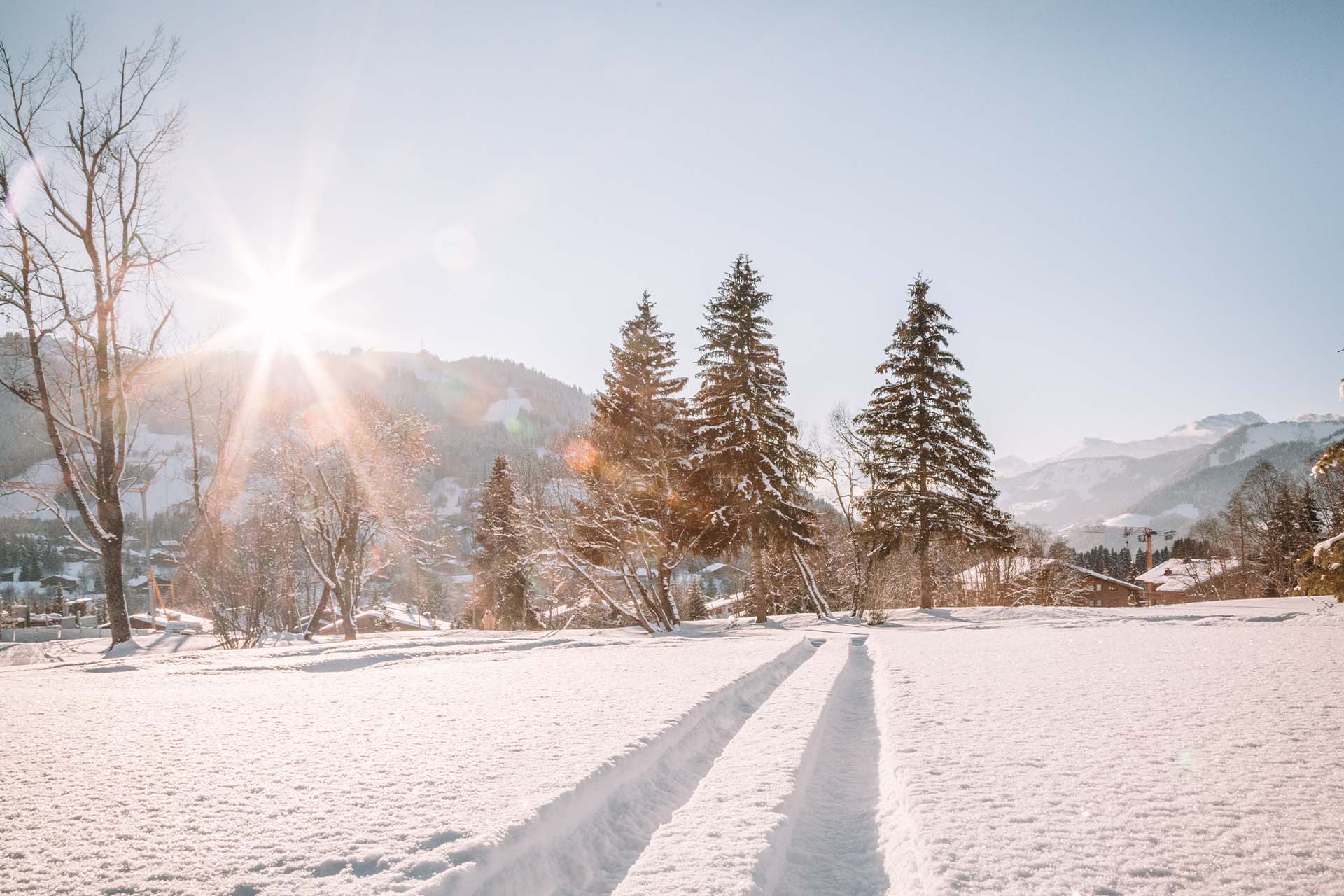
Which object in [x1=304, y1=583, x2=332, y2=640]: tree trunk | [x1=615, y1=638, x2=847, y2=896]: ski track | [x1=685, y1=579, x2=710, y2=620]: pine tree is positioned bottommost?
[x1=685, y1=579, x2=710, y2=620]: pine tree

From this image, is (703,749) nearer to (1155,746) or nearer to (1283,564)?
(1155,746)

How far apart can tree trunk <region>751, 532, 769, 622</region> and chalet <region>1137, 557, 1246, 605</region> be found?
3978 cm

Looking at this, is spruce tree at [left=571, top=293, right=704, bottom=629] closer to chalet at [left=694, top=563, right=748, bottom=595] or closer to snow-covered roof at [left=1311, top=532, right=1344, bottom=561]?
chalet at [left=694, top=563, right=748, bottom=595]

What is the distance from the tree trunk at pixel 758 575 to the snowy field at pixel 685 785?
15.2 metres

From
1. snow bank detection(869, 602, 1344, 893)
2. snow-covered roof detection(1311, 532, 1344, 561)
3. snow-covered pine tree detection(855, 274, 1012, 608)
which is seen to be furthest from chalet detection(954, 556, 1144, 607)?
snow bank detection(869, 602, 1344, 893)

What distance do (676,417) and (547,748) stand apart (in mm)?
20351

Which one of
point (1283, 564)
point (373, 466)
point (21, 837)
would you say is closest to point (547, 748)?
point (21, 837)

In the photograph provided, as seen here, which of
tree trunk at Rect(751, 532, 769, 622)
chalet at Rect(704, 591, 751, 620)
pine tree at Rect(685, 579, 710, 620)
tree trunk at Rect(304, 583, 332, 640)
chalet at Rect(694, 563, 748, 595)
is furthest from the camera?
chalet at Rect(704, 591, 751, 620)

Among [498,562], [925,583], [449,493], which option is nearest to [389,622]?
[498,562]

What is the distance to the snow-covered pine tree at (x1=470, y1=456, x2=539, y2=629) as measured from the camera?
30.5 meters

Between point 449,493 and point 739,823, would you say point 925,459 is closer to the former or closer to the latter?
point 739,823

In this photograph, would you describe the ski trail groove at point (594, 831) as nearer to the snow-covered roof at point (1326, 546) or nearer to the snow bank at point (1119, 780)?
the snow bank at point (1119, 780)

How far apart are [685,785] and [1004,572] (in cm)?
5106

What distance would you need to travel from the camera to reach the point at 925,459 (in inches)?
944
